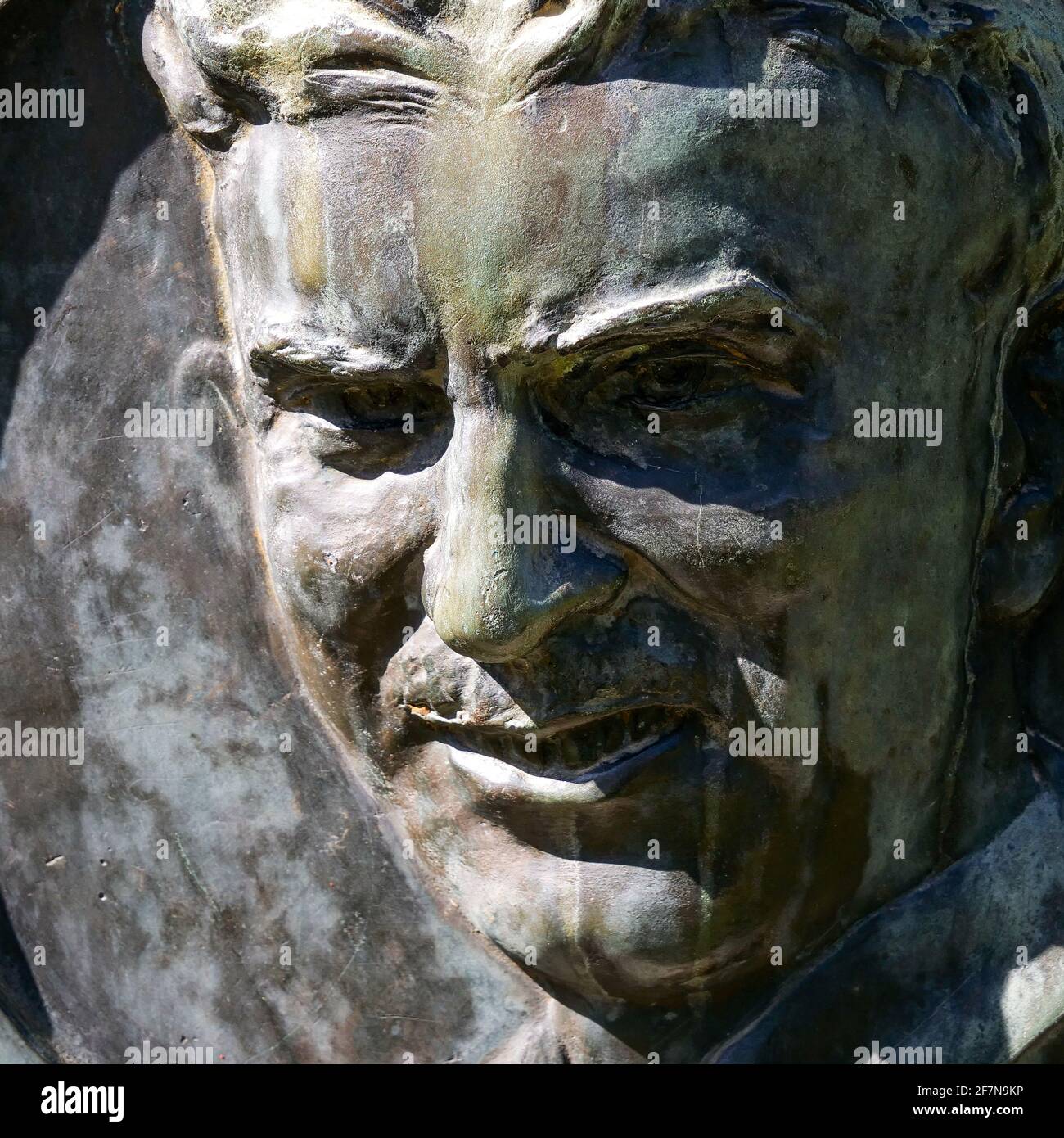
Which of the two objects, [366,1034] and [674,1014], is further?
[366,1034]

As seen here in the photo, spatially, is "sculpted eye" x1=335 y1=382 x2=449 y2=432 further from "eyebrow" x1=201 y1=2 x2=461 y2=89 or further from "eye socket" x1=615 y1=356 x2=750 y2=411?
"eyebrow" x1=201 y1=2 x2=461 y2=89

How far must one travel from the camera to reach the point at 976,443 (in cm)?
252

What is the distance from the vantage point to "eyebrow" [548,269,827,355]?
224 cm

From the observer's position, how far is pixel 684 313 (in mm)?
2242

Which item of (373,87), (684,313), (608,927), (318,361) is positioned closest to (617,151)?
(684,313)

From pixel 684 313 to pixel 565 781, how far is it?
662 mm

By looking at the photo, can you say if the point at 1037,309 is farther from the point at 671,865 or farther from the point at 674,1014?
the point at 674,1014

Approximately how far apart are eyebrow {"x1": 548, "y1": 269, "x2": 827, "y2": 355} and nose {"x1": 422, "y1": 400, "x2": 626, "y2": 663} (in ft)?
0.47

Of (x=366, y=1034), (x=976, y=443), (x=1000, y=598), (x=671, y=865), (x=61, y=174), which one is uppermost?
(x=61, y=174)

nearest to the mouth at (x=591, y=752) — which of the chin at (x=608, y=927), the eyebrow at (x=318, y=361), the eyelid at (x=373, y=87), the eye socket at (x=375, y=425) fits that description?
the chin at (x=608, y=927)

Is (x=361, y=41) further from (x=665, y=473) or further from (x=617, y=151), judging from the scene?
(x=665, y=473)

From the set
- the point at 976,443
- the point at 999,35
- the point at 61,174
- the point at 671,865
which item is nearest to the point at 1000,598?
the point at 976,443

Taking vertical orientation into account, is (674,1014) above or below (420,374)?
below

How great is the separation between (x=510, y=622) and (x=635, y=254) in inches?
18.9
